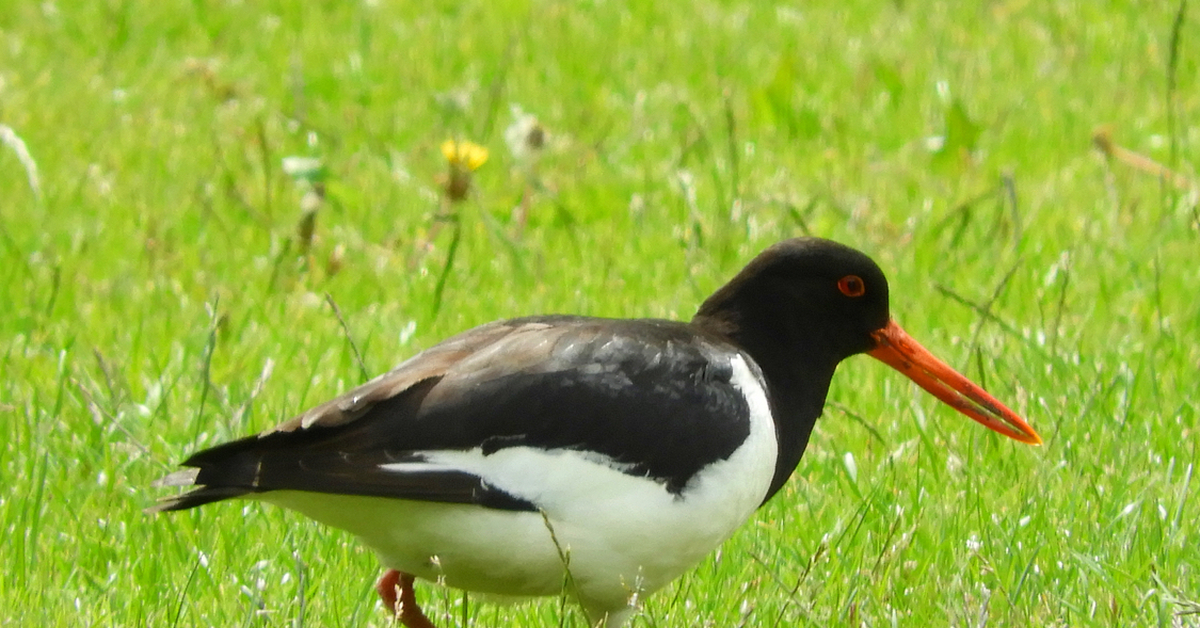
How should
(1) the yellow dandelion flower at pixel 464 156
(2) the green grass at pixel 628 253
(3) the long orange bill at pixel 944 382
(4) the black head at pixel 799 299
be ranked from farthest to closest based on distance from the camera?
(1) the yellow dandelion flower at pixel 464 156 < (3) the long orange bill at pixel 944 382 < (4) the black head at pixel 799 299 < (2) the green grass at pixel 628 253

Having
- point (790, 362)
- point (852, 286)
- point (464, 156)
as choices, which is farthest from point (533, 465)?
point (464, 156)

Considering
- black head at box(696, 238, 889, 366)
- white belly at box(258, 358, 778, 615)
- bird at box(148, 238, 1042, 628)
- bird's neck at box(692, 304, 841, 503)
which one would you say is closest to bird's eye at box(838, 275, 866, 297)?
black head at box(696, 238, 889, 366)

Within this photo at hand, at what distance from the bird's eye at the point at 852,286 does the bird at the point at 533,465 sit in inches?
19.0

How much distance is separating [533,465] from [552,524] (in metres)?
0.12

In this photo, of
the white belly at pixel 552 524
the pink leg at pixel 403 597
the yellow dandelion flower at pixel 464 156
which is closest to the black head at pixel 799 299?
the white belly at pixel 552 524

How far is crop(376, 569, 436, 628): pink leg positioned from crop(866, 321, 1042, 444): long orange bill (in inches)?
53.2

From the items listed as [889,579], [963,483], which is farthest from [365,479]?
[963,483]

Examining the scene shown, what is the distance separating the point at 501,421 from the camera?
134 inches

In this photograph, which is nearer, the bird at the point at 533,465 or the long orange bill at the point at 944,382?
the bird at the point at 533,465

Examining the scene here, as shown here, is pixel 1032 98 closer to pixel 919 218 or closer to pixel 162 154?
pixel 919 218

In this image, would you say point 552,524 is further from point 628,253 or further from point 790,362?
point 628,253

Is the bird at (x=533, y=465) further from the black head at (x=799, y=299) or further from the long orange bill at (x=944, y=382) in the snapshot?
the long orange bill at (x=944, y=382)

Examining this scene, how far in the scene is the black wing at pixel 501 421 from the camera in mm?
3309

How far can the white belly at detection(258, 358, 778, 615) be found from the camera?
335 cm
